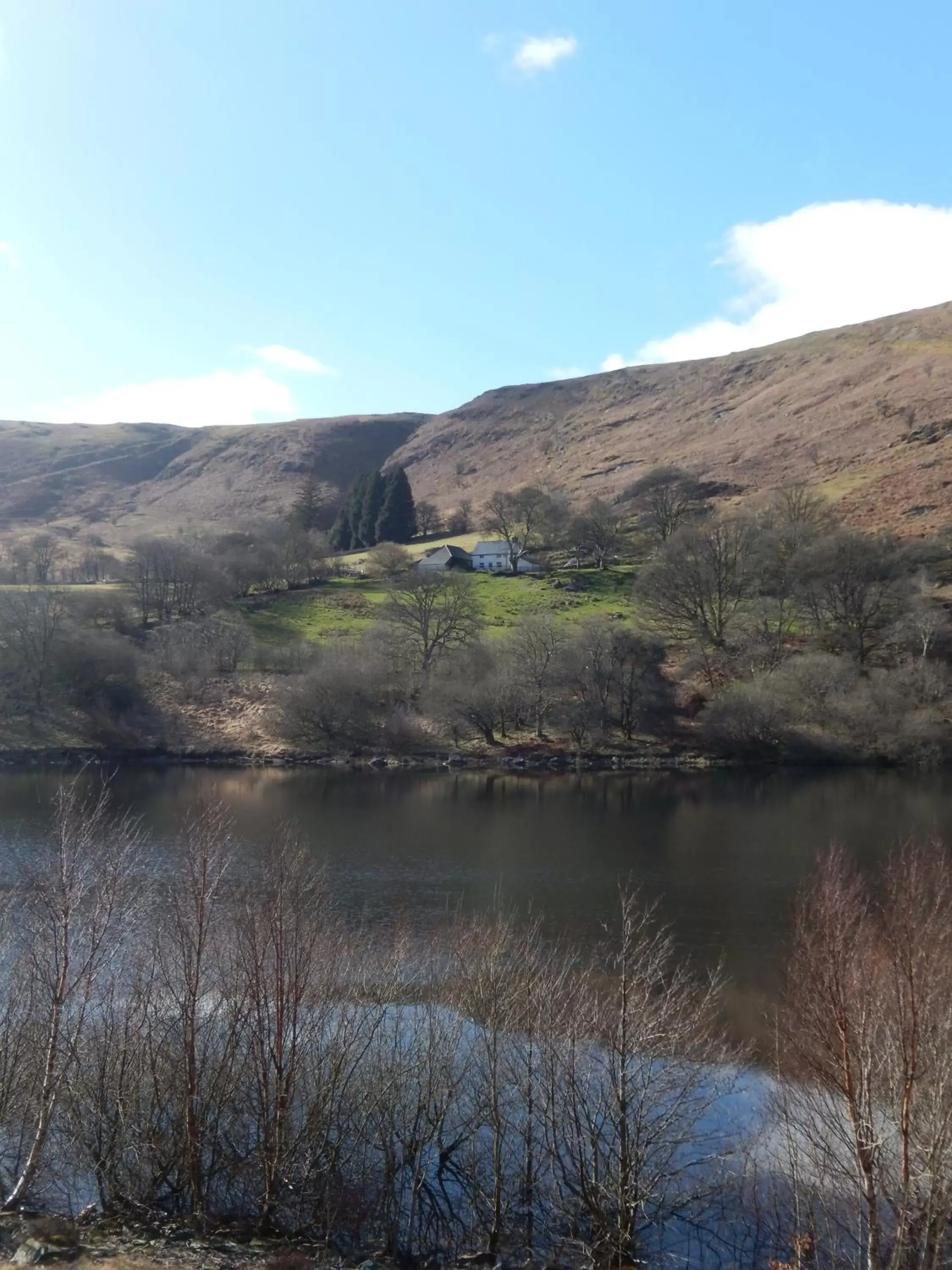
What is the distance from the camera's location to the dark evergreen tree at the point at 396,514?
133 meters

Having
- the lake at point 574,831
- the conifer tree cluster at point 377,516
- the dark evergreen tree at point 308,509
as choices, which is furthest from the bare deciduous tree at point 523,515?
the lake at point 574,831

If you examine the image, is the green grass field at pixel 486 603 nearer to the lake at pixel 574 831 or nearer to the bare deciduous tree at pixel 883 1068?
the lake at pixel 574 831

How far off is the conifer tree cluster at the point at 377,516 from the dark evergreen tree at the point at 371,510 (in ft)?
0.19

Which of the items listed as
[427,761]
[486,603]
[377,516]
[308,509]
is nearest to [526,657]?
[427,761]

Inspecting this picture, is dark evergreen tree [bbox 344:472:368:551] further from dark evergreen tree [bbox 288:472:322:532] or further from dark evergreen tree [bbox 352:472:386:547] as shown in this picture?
dark evergreen tree [bbox 288:472:322:532]

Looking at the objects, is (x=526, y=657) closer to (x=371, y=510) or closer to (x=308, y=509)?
(x=371, y=510)

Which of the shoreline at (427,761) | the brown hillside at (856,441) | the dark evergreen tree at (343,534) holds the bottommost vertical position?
the shoreline at (427,761)

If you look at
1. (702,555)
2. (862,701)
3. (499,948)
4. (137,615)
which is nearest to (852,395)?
(702,555)

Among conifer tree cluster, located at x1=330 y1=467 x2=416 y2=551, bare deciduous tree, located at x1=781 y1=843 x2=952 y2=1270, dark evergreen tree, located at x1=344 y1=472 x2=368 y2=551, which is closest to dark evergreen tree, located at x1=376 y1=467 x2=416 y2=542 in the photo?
conifer tree cluster, located at x1=330 y1=467 x2=416 y2=551

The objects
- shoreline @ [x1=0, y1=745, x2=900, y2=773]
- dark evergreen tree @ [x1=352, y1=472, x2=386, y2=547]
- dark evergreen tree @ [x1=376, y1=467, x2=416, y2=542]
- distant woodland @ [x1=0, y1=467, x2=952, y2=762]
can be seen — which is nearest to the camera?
shoreline @ [x1=0, y1=745, x2=900, y2=773]

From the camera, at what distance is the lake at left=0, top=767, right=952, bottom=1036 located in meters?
30.5

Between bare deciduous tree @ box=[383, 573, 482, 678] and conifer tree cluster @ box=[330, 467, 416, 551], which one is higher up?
conifer tree cluster @ box=[330, 467, 416, 551]

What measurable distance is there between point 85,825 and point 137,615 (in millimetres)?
80277

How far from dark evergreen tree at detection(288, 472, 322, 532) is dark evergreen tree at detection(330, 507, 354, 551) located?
10.3ft
